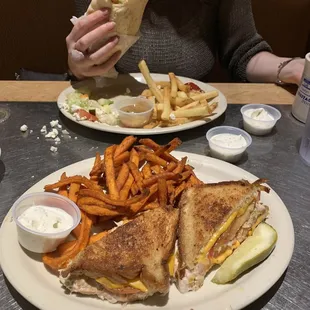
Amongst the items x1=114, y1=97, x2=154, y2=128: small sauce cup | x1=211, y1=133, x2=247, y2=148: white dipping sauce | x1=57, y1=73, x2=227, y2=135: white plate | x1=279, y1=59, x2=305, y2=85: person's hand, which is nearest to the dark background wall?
x1=279, y1=59, x2=305, y2=85: person's hand

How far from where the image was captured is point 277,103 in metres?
2.61

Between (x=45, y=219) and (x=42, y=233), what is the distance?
0.09m

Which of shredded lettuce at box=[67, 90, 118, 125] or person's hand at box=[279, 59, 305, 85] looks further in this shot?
person's hand at box=[279, 59, 305, 85]

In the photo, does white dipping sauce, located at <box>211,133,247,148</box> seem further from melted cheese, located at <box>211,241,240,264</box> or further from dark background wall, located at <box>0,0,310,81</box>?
dark background wall, located at <box>0,0,310,81</box>

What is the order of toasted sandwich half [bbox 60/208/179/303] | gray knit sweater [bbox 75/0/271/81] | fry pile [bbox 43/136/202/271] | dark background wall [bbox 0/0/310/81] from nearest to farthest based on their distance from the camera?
toasted sandwich half [bbox 60/208/179/303] < fry pile [bbox 43/136/202/271] < gray knit sweater [bbox 75/0/271/81] < dark background wall [bbox 0/0/310/81]

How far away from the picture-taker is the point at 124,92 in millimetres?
2650

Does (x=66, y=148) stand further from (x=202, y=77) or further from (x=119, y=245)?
(x=202, y=77)

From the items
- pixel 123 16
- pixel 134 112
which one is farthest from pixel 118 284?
pixel 123 16

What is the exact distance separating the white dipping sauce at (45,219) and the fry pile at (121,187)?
6 centimetres

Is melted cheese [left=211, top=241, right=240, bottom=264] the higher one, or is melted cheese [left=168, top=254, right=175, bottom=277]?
melted cheese [left=168, top=254, right=175, bottom=277]

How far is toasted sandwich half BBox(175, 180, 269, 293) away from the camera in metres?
1.38

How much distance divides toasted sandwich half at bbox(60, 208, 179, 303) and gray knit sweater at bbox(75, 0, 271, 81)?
5.53ft

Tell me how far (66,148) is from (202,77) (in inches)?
49.4

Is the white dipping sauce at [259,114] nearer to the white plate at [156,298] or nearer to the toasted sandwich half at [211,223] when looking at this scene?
the toasted sandwich half at [211,223]
